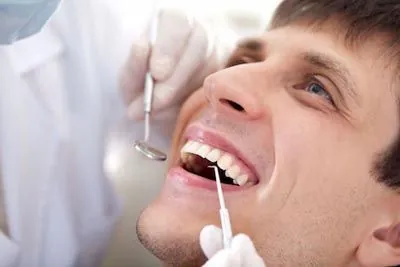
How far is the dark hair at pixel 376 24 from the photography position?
1.06m

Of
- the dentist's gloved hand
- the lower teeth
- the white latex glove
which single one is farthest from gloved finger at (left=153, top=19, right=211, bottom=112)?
the dentist's gloved hand

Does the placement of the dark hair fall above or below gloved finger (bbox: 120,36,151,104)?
above

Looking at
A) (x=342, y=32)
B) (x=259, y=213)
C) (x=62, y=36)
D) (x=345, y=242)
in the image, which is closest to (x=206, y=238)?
(x=259, y=213)

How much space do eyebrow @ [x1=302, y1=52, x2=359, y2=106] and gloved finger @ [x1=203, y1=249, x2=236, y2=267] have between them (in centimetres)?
33

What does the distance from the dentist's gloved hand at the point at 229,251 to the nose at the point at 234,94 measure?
0.64ft

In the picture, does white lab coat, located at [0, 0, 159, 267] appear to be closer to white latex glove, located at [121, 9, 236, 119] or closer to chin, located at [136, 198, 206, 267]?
white latex glove, located at [121, 9, 236, 119]

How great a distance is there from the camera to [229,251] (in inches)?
34.4

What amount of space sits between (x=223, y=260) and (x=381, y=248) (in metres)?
0.33

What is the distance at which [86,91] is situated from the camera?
1.30 m

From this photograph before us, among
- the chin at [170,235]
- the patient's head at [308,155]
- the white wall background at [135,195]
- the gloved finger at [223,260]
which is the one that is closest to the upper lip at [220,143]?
the patient's head at [308,155]

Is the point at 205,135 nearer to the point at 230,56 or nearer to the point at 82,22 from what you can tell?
the point at 230,56

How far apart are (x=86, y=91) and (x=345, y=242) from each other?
1.75 ft

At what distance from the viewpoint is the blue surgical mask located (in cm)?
101

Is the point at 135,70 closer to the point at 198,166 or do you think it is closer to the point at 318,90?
the point at 198,166
